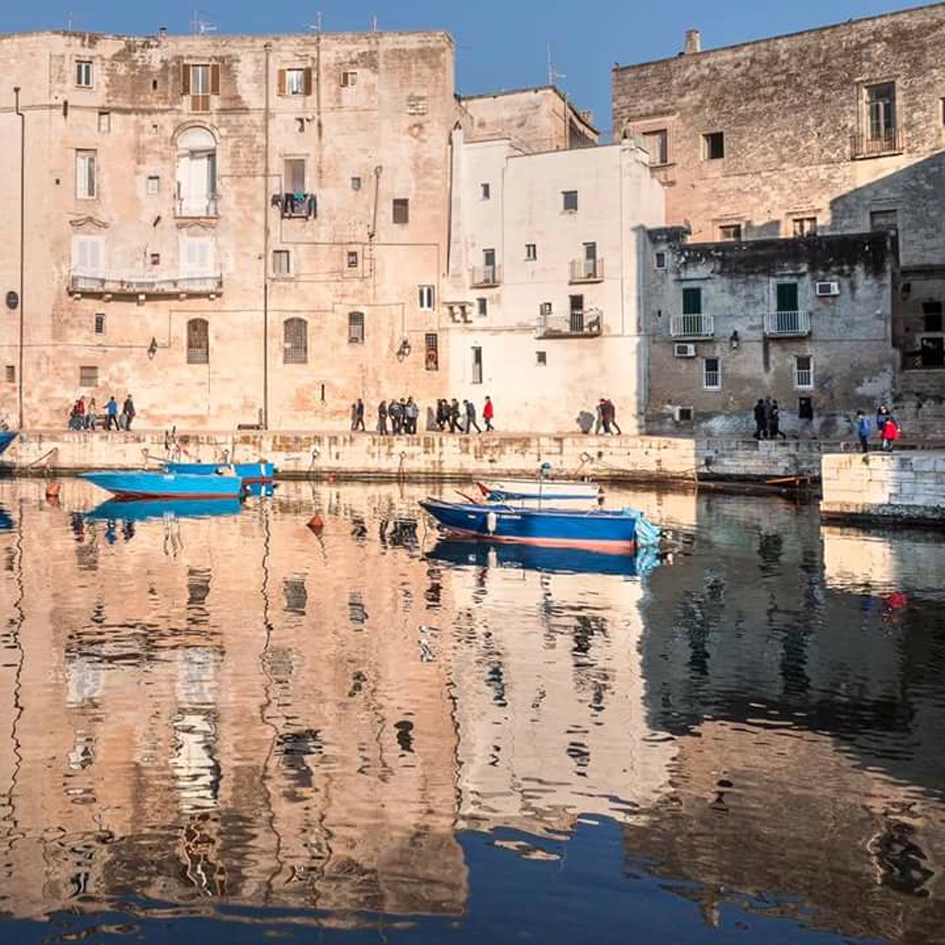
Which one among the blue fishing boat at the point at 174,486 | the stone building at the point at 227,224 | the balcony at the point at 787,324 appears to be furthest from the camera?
the stone building at the point at 227,224

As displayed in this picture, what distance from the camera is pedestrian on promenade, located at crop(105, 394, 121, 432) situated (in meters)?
42.5

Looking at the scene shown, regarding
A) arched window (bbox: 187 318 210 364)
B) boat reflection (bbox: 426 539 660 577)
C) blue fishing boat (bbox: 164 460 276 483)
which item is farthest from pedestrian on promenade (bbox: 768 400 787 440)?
arched window (bbox: 187 318 210 364)

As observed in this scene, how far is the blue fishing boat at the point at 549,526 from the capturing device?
2395 centimetres

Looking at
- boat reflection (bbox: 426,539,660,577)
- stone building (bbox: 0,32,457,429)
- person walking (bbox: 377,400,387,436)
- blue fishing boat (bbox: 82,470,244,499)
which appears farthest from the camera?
stone building (bbox: 0,32,457,429)

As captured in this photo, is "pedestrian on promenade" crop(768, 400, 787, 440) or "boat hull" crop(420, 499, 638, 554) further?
"pedestrian on promenade" crop(768, 400, 787, 440)

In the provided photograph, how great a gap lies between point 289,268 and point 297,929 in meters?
39.5

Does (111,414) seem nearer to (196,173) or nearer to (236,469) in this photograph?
(236,469)

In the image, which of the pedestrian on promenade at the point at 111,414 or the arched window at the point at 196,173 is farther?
the arched window at the point at 196,173

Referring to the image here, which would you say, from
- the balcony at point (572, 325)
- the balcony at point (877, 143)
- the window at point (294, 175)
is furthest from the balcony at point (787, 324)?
the window at point (294, 175)

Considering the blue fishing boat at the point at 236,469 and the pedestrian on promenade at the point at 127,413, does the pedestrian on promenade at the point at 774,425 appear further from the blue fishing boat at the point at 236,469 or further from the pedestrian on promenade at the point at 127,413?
the pedestrian on promenade at the point at 127,413

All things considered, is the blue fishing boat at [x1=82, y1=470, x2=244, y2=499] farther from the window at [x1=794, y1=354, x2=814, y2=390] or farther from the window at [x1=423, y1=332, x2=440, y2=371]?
the window at [x1=794, y1=354, x2=814, y2=390]

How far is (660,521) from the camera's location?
28609 mm

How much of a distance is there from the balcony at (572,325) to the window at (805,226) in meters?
8.67

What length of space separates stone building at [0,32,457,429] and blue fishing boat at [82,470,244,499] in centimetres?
962
